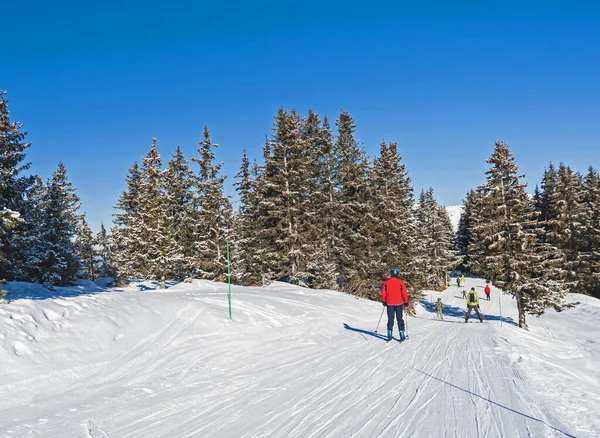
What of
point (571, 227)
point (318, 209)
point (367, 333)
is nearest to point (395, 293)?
point (367, 333)

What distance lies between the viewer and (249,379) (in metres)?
7.28

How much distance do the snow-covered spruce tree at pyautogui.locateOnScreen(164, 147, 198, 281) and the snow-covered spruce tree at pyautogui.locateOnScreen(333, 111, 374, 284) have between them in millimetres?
12712

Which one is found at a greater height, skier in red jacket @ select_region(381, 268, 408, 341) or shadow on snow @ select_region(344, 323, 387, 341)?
skier in red jacket @ select_region(381, 268, 408, 341)

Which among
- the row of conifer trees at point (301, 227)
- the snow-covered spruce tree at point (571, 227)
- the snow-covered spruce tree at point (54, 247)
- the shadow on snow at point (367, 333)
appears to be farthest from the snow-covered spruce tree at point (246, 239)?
the snow-covered spruce tree at point (571, 227)

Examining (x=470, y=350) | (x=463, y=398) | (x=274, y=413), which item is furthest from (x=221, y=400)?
(x=470, y=350)

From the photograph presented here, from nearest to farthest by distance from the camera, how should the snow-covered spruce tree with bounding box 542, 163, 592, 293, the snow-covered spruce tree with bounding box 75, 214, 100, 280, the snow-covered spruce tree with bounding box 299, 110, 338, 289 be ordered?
1. the snow-covered spruce tree with bounding box 299, 110, 338, 289
2. the snow-covered spruce tree with bounding box 75, 214, 100, 280
3. the snow-covered spruce tree with bounding box 542, 163, 592, 293

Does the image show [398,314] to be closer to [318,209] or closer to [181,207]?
[318,209]

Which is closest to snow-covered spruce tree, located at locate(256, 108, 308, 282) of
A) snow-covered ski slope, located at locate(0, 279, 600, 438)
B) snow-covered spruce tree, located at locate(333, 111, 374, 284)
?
snow-covered spruce tree, located at locate(333, 111, 374, 284)

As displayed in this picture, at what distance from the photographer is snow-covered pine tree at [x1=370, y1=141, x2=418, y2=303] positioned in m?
29.2

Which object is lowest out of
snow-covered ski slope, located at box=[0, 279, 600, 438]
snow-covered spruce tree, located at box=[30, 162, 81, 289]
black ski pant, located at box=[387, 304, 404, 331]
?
snow-covered ski slope, located at box=[0, 279, 600, 438]

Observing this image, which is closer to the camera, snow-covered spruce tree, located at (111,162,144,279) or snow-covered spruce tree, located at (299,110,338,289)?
snow-covered spruce tree, located at (299,110,338,289)

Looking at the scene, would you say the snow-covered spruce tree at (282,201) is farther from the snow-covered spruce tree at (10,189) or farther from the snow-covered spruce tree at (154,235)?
the snow-covered spruce tree at (10,189)

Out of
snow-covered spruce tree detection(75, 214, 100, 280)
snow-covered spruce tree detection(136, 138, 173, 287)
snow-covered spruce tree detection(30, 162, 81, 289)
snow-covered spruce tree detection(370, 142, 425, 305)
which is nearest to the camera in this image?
snow-covered spruce tree detection(30, 162, 81, 289)

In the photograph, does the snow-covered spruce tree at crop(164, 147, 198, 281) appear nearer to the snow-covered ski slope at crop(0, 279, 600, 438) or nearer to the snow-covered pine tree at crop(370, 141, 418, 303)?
the snow-covered pine tree at crop(370, 141, 418, 303)
